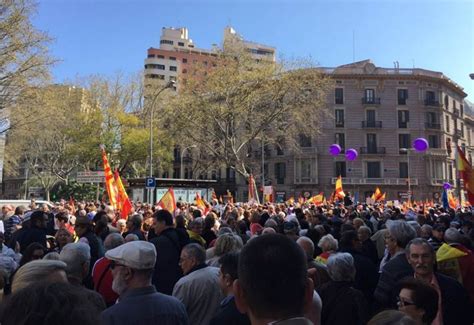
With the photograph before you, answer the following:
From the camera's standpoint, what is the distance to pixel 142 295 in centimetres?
284

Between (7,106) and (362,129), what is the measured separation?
4250cm

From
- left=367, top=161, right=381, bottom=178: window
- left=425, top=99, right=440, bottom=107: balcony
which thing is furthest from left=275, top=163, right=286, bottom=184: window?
left=425, top=99, right=440, bottom=107: balcony

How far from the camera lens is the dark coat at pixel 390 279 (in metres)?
3.82

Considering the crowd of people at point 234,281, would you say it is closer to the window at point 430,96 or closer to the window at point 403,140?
the window at point 403,140

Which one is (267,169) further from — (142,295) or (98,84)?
(142,295)

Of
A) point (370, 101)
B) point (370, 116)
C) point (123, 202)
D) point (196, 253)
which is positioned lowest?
point (196, 253)

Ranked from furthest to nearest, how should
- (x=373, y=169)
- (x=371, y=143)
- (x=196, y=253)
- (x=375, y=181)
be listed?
1. (x=371, y=143)
2. (x=373, y=169)
3. (x=375, y=181)
4. (x=196, y=253)

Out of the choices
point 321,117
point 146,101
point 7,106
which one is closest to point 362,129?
point 321,117

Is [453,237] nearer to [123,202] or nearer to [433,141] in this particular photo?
[123,202]

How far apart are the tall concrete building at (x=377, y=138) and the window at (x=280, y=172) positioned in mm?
164

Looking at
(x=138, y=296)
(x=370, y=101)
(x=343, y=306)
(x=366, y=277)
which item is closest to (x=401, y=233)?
(x=366, y=277)

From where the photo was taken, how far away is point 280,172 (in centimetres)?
5544

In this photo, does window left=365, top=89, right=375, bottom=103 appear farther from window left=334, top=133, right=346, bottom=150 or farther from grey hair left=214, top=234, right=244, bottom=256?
grey hair left=214, top=234, right=244, bottom=256

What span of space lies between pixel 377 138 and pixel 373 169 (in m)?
4.15
